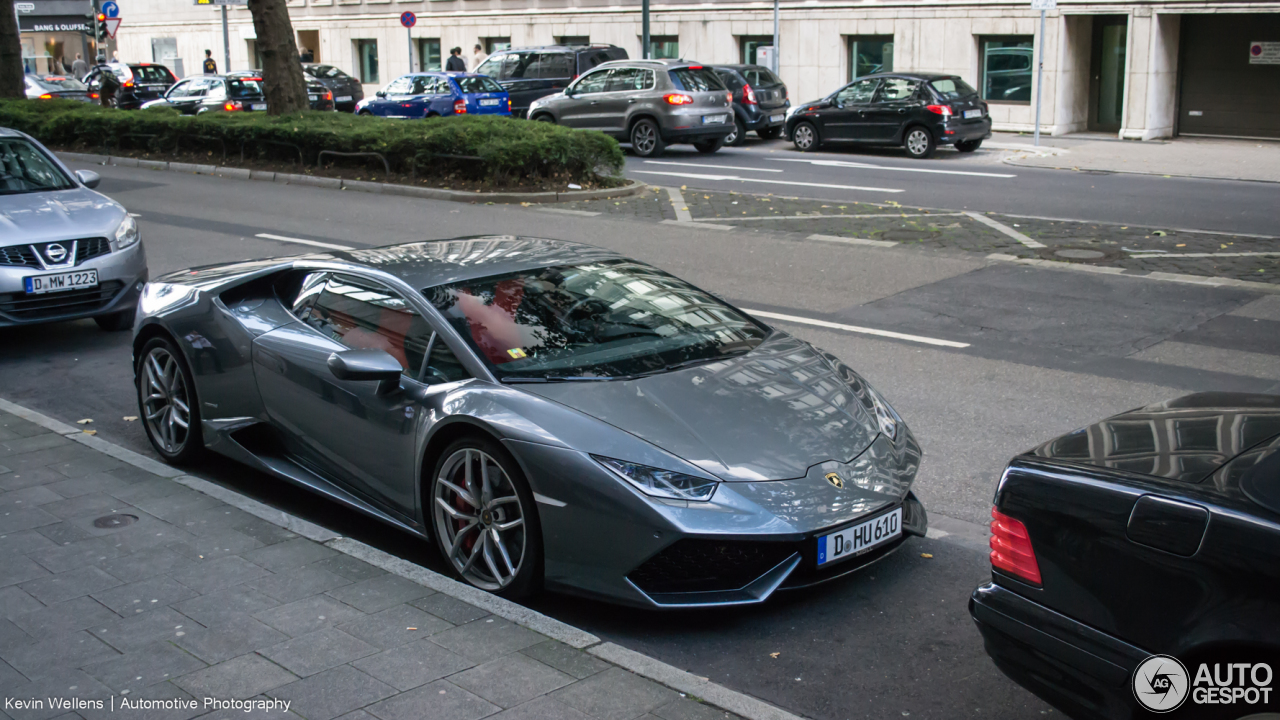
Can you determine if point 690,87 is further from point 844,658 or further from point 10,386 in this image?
point 844,658

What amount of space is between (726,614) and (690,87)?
19.5m

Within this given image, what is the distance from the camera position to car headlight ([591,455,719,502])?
13.8ft

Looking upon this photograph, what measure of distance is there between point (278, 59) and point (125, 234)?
14.1m

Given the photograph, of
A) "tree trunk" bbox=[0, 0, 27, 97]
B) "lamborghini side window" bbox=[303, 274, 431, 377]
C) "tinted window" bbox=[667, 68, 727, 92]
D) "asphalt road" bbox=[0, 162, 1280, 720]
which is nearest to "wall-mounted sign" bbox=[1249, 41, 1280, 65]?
"tinted window" bbox=[667, 68, 727, 92]

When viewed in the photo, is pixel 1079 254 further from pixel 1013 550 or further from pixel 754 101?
pixel 754 101

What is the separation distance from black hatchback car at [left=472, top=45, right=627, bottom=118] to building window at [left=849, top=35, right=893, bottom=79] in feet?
23.0

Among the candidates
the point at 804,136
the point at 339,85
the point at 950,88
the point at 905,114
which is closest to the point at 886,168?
the point at 905,114

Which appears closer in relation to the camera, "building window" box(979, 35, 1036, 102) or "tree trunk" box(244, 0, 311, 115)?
"tree trunk" box(244, 0, 311, 115)

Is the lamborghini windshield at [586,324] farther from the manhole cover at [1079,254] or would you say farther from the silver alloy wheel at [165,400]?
the manhole cover at [1079,254]

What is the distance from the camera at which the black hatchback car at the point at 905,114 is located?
22719mm

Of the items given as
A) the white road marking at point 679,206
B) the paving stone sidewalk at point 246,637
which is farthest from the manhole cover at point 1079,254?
the paving stone sidewalk at point 246,637

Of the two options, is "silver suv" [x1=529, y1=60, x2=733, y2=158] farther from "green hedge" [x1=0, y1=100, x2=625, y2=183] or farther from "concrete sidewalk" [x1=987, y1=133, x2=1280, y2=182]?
"concrete sidewalk" [x1=987, y1=133, x2=1280, y2=182]

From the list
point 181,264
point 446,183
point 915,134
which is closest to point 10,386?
point 181,264

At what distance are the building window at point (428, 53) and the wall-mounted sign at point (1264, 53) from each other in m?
28.0
